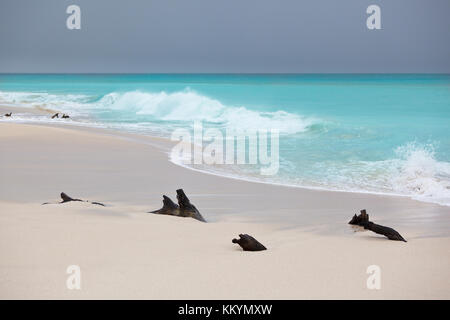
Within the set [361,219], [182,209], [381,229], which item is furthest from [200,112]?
[381,229]

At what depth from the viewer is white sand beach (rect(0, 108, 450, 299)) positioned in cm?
372

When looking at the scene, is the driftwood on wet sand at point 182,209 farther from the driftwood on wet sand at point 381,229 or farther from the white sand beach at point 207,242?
the driftwood on wet sand at point 381,229

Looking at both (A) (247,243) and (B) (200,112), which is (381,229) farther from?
(B) (200,112)

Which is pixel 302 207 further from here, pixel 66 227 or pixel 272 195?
pixel 66 227

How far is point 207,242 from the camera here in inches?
193

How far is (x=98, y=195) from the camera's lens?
23.4ft

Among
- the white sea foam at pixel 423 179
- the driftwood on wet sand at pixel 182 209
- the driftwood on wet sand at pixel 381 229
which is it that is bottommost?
the white sea foam at pixel 423 179

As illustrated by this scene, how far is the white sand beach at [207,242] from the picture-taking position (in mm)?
3719

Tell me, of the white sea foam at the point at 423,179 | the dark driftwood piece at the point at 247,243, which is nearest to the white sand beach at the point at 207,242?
the dark driftwood piece at the point at 247,243

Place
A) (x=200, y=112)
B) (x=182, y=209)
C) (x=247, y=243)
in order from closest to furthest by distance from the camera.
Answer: (x=247, y=243) < (x=182, y=209) < (x=200, y=112)

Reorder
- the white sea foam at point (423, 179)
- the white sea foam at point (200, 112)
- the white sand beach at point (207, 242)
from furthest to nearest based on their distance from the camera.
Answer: the white sea foam at point (200, 112)
the white sea foam at point (423, 179)
the white sand beach at point (207, 242)

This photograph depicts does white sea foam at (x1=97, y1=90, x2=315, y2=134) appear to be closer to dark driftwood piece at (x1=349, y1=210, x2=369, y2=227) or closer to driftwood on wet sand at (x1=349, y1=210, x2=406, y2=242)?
dark driftwood piece at (x1=349, y1=210, x2=369, y2=227)

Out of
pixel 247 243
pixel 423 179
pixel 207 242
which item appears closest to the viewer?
pixel 247 243
